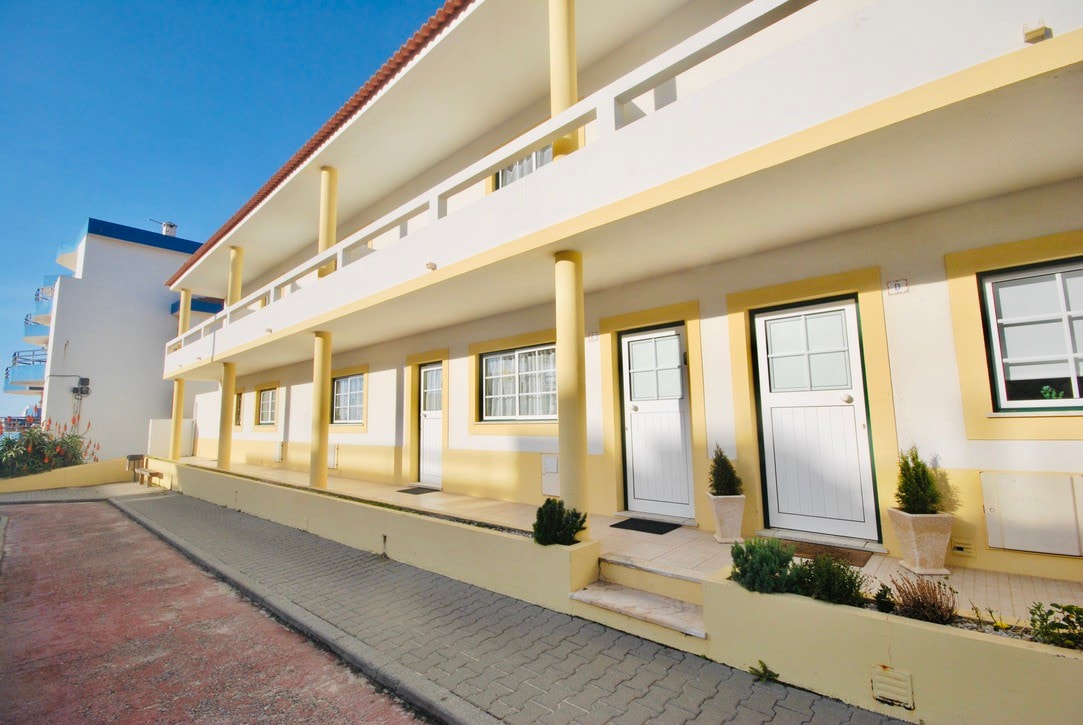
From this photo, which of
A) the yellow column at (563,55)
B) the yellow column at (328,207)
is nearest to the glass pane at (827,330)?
the yellow column at (563,55)

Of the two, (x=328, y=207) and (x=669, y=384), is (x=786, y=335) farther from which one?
(x=328, y=207)

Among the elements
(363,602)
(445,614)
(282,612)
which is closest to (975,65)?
(445,614)

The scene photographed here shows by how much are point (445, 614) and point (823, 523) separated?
Answer: 12.6 ft

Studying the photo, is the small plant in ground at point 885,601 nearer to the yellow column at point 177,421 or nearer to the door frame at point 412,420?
the door frame at point 412,420

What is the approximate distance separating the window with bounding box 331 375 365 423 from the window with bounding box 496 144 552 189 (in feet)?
19.9

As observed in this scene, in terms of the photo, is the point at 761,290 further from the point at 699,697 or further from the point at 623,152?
the point at 699,697

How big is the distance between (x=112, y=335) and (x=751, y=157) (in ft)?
86.3

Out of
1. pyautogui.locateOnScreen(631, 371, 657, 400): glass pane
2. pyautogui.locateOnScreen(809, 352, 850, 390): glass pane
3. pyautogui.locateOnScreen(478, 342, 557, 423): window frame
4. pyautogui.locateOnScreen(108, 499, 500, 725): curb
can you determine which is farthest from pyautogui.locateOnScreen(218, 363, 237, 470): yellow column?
pyautogui.locateOnScreen(809, 352, 850, 390): glass pane

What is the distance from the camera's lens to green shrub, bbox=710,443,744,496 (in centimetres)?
510

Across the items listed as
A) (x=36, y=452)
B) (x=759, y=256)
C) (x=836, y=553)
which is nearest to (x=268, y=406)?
(x=36, y=452)

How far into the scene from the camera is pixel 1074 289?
12.7 feet

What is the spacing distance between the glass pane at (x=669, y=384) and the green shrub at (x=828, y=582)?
2.96m

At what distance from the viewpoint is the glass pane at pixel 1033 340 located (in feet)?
12.8

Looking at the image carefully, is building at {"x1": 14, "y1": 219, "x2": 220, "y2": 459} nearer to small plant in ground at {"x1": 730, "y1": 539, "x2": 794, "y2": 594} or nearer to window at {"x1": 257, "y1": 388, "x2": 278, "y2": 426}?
window at {"x1": 257, "y1": 388, "x2": 278, "y2": 426}
